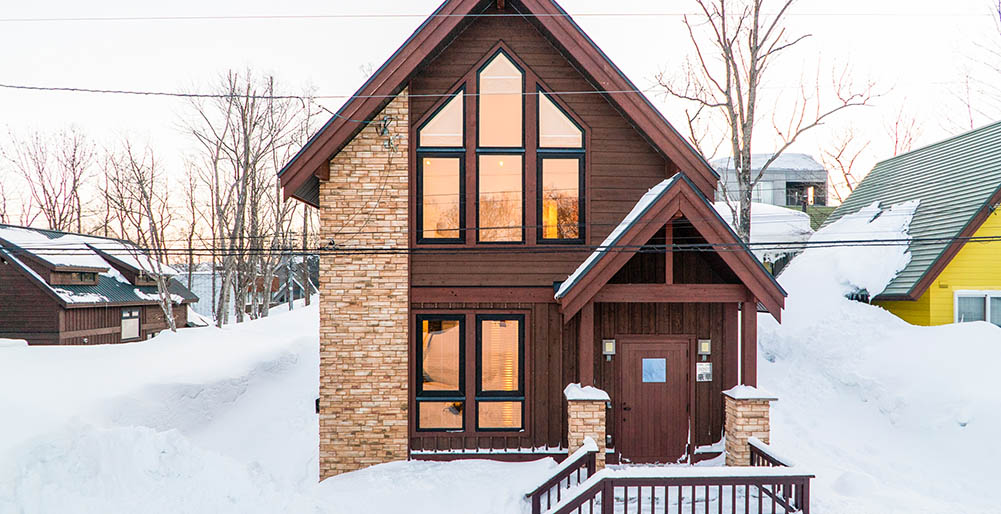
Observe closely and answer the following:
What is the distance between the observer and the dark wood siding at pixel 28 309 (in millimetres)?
23109

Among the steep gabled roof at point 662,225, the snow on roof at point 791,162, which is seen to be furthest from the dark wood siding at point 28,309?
the snow on roof at point 791,162

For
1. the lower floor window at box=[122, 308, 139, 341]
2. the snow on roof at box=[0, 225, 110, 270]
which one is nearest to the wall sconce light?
the snow on roof at box=[0, 225, 110, 270]

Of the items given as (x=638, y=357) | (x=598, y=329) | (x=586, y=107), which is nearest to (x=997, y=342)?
(x=638, y=357)

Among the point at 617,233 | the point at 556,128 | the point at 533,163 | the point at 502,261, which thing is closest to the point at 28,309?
the point at 502,261

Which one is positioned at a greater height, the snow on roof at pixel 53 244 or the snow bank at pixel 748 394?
the snow on roof at pixel 53 244

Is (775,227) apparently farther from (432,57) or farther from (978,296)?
(432,57)

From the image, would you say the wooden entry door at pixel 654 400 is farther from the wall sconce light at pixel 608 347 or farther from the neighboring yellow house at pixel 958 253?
the neighboring yellow house at pixel 958 253

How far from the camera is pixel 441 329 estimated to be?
30.3ft

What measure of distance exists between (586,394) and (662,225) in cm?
295

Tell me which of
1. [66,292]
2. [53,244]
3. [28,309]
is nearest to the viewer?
[28,309]

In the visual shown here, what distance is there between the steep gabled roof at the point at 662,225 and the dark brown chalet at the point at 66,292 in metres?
19.9

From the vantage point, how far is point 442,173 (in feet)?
30.6

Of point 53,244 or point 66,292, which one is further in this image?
point 53,244

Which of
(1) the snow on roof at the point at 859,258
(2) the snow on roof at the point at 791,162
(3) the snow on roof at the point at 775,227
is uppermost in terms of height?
(2) the snow on roof at the point at 791,162
